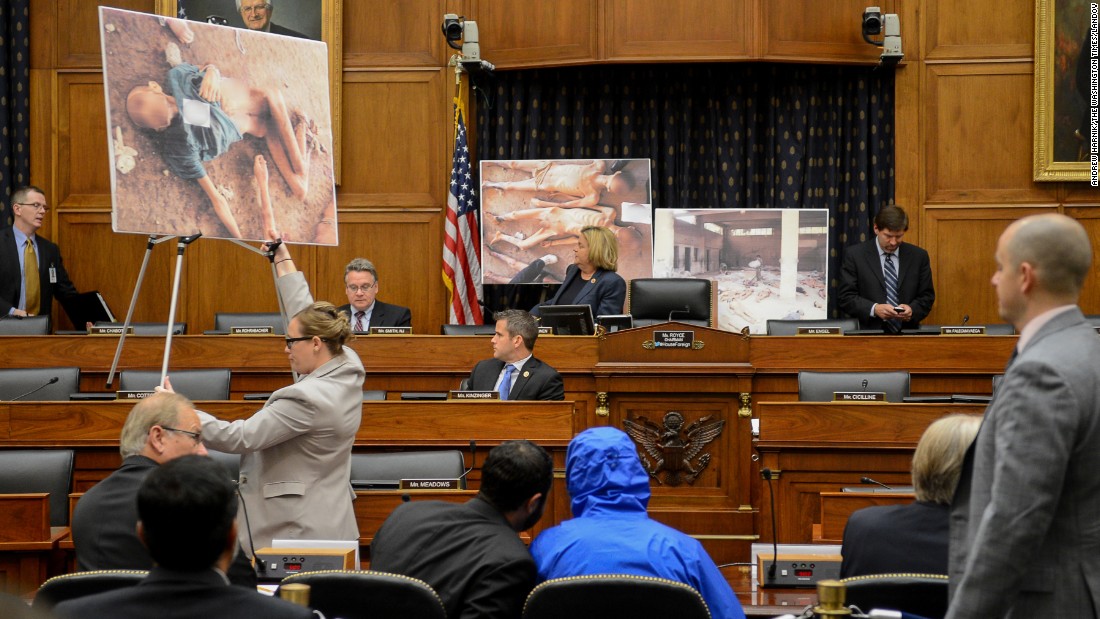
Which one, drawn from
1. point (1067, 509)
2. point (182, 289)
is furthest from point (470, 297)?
point (1067, 509)

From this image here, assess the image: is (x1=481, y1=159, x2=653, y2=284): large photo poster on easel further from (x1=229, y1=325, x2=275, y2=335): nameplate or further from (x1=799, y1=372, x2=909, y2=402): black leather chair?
(x1=799, y1=372, x2=909, y2=402): black leather chair

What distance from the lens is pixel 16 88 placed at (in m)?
10.1

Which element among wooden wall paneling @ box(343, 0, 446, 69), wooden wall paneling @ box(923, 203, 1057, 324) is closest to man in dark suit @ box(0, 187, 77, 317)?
wooden wall paneling @ box(343, 0, 446, 69)

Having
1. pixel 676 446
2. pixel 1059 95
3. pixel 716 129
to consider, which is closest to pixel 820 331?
pixel 676 446

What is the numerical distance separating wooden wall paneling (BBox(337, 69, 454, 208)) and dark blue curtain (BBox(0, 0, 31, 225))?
264cm

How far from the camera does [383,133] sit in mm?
9969

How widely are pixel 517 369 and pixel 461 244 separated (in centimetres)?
336

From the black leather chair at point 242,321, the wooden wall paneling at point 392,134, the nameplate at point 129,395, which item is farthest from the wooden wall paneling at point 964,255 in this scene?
the nameplate at point 129,395

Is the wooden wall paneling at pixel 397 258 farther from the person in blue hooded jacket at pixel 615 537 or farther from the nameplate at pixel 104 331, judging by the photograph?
the person in blue hooded jacket at pixel 615 537

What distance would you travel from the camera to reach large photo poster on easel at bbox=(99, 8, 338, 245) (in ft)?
19.8

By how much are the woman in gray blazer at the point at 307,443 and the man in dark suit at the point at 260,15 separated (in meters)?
5.92

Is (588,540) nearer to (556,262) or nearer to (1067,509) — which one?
(1067,509)

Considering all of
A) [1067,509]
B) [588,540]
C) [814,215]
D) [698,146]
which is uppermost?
[698,146]

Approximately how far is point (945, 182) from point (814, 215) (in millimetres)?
1112
